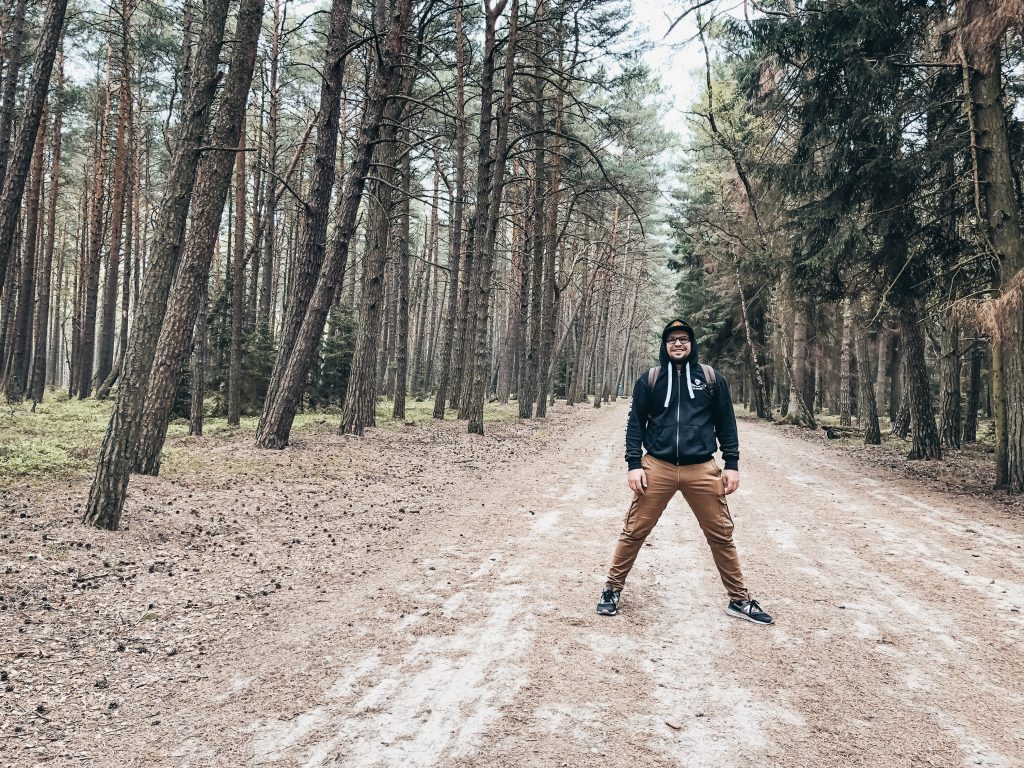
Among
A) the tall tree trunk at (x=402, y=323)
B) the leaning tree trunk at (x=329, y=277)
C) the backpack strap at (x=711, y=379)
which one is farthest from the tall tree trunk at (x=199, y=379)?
the backpack strap at (x=711, y=379)

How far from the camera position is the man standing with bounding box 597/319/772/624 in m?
4.41

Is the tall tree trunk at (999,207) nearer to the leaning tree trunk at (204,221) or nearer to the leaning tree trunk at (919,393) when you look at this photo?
the leaning tree trunk at (919,393)

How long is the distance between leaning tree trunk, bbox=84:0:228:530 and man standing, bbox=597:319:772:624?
472 centimetres

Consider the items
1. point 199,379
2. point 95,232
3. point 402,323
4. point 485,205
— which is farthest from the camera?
point 95,232

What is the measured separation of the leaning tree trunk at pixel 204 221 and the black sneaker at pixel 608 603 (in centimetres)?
558

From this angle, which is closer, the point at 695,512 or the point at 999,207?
the point at 695,512

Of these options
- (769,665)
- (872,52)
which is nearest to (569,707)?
(769,665)

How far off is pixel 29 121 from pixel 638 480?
398 inches

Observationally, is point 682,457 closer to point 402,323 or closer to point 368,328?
point 368,328

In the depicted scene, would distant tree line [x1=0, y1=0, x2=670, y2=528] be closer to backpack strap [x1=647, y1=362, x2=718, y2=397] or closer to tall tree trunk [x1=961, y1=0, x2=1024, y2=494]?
backpack strap [x1=647, y1=362, x2=718, y2=397]

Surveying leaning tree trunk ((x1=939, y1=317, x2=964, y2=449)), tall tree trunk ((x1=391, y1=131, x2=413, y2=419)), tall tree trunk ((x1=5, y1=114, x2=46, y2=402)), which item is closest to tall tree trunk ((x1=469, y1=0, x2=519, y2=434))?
tall tree trunk ((x1=391, y1=131, x2=413, y2=419))

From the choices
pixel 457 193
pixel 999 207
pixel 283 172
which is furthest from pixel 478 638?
pixel 283 172

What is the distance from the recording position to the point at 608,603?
4.38 meters

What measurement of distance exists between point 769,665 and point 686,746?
112 centimetres
